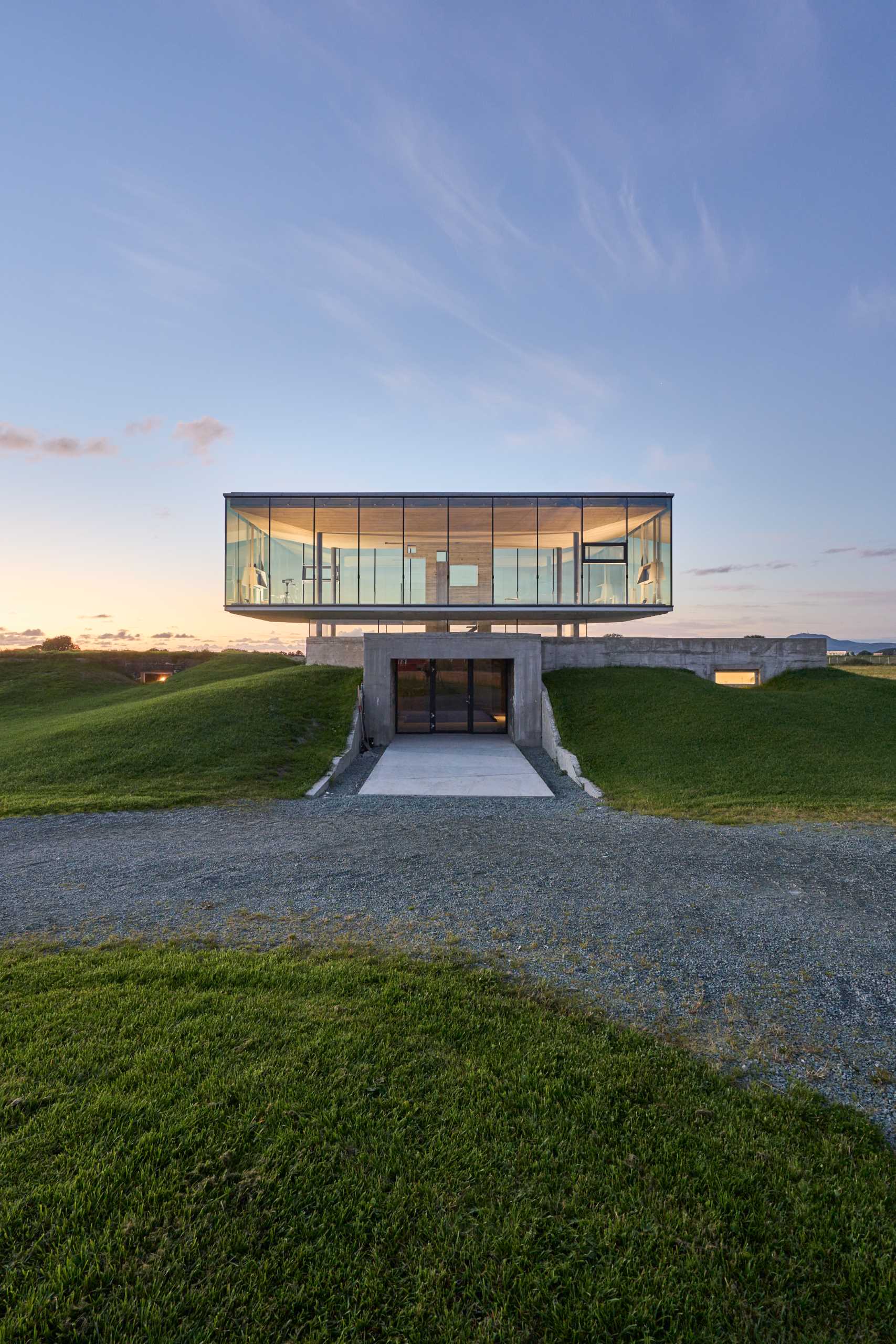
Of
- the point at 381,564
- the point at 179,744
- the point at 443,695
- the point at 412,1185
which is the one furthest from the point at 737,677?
the point at 412,1185

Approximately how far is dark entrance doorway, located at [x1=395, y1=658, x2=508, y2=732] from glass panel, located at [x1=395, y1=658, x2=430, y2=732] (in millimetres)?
19

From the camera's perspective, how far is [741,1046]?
430 centimetres

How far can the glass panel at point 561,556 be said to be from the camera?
24891 mm

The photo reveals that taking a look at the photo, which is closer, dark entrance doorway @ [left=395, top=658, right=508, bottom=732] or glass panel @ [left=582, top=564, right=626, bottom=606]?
dark entrance doorway @ [left=395, top=658, right=508, bottom=732]

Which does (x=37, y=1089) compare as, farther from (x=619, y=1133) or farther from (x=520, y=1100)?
(x=619, y=1133)

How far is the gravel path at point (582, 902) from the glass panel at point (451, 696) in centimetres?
1133

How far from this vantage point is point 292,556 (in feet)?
82.7

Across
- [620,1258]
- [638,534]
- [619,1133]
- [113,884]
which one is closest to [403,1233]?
[620,1258]

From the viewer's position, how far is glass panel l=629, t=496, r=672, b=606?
24.9m

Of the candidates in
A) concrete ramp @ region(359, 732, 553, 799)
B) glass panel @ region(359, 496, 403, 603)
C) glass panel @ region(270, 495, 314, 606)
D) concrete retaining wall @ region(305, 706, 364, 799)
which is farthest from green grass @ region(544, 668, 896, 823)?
glass panel @ region(270, 495, 314, 606)

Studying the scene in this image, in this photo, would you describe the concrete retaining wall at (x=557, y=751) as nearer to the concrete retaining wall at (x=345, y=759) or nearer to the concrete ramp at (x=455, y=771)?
the concrete ramp at (x=455, y=771)

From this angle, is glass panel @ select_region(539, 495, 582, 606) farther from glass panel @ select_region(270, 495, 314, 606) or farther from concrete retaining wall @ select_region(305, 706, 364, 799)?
concrete retaining wall @ select_region(305, 706, 364, 799)

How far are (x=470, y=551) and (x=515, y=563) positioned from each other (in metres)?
1.99

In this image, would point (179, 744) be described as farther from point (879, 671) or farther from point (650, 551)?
point (879, 671)
